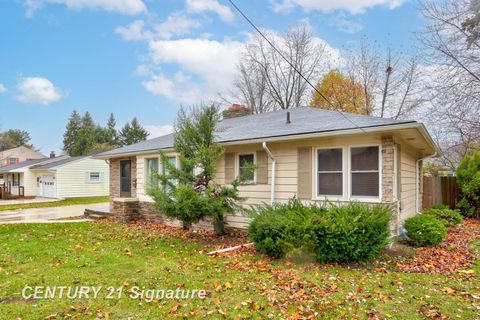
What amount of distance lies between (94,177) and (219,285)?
24.6 m

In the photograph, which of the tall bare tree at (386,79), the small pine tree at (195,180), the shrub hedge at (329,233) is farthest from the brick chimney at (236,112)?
the tall bare tree at (386,79)

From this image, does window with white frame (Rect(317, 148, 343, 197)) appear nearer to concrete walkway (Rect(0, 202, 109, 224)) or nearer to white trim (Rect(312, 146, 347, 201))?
white trim (Rect(312, 146, 347, 201))

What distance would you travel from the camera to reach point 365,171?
7125 mm

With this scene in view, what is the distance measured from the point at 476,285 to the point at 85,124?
184 feet

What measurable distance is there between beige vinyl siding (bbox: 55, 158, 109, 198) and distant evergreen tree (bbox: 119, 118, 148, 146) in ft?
81.3

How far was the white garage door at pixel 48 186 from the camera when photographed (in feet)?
81.3

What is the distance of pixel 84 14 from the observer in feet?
29.2

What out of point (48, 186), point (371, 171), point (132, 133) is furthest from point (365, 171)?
point (132, 133)

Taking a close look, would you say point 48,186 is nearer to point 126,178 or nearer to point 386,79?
point 126,178

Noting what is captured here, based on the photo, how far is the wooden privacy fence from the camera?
1350 cm

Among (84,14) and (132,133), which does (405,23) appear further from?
(132,133)

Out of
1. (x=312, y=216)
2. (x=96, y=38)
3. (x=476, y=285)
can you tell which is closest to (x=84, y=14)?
(x=96, y=38)

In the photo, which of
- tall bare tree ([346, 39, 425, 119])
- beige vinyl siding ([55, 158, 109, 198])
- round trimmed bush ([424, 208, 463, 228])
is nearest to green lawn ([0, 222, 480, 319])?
round trimmed bush ([424, 208, 463, 228])

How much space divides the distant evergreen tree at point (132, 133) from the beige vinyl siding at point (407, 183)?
4564 centimetres
